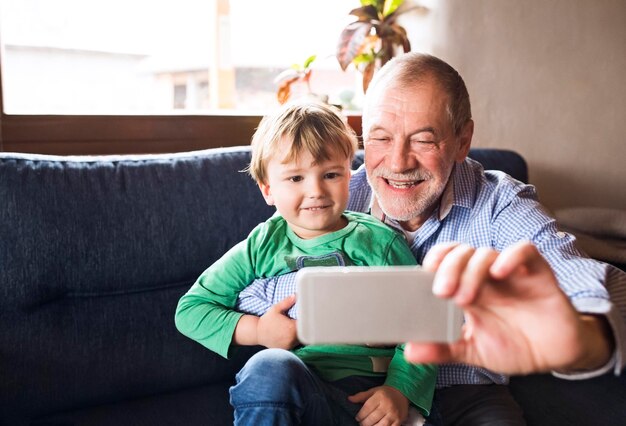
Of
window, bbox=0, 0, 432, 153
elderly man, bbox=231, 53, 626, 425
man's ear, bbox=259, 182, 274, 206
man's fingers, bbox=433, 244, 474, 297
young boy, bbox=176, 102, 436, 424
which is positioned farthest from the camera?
window, bbox=0, 0, 432, 153

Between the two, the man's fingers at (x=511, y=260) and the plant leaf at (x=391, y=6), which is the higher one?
the plant leaf at (x=391, y=6)

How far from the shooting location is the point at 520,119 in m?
2.62

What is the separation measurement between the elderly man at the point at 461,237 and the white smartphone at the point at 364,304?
0.34 feet

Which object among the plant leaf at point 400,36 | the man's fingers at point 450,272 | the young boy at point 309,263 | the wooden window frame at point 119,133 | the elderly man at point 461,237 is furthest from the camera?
the plant leaf at point 400,36

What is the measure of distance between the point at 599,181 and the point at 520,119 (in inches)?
16.3

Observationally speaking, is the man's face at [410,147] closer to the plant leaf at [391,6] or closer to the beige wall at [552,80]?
the plant leaf at [391,6]

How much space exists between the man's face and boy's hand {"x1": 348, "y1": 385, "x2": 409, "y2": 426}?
0.44 meters

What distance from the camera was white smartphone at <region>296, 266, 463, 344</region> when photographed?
712mm

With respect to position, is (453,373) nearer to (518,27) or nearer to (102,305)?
(102,305)

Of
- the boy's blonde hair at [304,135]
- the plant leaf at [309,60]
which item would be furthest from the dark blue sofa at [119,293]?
the plant leaf at [309,60]

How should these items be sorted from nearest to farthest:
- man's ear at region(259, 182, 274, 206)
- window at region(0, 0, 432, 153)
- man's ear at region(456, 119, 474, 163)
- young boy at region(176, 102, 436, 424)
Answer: young boy at region(176, 102, 436, 424), man's ear at region(259, 182, 274, 206), man's ear at region(456, 119, 474, 163), window at region(0, 0, 432, 153)

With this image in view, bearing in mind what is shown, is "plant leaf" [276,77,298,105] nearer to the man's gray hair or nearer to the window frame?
the window frame

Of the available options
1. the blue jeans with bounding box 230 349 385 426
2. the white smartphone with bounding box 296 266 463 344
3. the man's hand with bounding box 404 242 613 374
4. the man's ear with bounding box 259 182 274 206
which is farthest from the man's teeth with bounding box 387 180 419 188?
Result: the white smartphone with bounding box 296 266 463 344

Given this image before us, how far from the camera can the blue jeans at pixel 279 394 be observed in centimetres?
110
